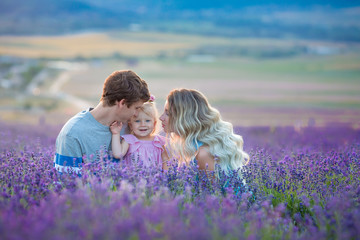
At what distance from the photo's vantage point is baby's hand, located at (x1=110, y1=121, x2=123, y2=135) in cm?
365

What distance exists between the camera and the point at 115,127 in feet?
12.1

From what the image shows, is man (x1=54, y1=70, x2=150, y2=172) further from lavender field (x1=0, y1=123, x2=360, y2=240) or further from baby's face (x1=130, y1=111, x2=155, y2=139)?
lavender field (x1=0, y1=123, x2=360, y2=240)

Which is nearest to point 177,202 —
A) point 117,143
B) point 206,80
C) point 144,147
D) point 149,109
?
point 117,143

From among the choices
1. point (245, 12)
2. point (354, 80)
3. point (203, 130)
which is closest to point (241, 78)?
point (354, 80)

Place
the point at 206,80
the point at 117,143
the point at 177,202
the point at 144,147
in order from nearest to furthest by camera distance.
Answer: the point at 177,202
the point at 117,143
the point at 144,147
the point at 206,80

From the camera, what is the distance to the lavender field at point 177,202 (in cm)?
178

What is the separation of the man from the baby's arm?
1.9 inches

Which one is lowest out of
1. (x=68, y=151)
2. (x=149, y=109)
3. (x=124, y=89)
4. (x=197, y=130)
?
(x=68, y=151)

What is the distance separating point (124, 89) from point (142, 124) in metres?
0.50

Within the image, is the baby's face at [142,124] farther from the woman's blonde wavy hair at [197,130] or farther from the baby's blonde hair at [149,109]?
the woman's blonde wavy hair at [197,130]

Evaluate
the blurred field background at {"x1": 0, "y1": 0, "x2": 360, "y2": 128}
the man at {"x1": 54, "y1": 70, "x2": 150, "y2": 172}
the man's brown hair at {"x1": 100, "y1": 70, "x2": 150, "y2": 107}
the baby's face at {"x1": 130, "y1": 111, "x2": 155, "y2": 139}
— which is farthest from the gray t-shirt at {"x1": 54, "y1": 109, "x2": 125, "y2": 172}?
the blurred field background at {"x1": 0, "y1": 0, "x2": 360, "y2": 128}

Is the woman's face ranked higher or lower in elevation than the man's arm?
higher

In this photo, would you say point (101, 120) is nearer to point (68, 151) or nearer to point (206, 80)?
point (68, 151)

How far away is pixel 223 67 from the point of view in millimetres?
35438
